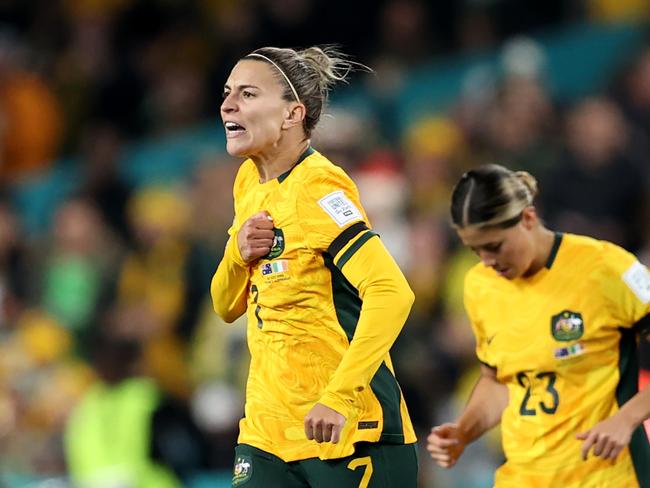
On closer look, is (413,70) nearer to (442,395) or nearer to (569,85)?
(569,85)

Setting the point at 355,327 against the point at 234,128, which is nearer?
the point at 355,327

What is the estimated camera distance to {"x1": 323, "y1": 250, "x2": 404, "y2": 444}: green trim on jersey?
13.7 feet

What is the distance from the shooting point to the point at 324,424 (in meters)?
3.89

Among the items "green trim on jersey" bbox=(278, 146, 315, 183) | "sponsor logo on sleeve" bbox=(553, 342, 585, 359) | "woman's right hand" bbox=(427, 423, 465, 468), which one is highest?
"green trim on jersey" bbox=(278, 146, 315, 183)

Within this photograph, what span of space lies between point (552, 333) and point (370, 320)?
0.94 m

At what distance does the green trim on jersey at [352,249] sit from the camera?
407 cm

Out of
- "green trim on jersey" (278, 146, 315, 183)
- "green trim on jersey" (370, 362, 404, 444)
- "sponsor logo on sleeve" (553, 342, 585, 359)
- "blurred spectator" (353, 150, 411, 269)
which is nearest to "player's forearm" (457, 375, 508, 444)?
"sponsor logo on sleeve" (553, 342, 585, 359)

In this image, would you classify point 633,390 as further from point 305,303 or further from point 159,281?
point 159,281

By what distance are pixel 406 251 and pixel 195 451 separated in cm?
180

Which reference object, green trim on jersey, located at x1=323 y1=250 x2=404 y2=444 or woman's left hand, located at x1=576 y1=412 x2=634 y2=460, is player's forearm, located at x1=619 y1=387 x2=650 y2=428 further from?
green trim on jersey, located at x1=323 y1=250 x2=404 y2=444

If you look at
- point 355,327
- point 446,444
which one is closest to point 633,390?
point 446,444

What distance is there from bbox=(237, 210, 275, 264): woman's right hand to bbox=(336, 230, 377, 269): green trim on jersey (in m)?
0.25

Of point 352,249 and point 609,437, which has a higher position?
point 352,249

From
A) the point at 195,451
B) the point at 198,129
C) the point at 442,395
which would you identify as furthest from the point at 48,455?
the point at 198,129
